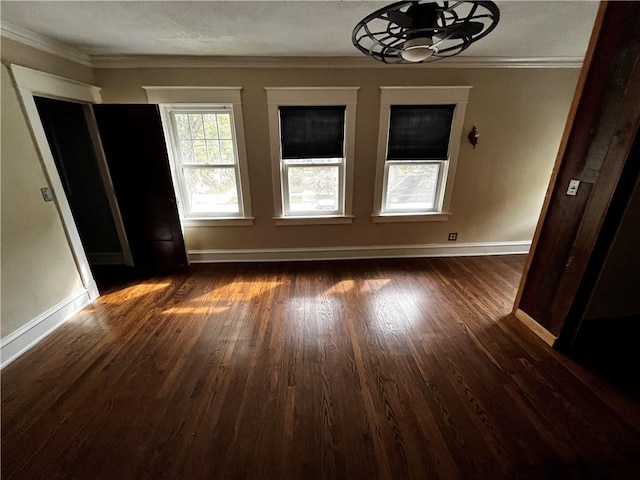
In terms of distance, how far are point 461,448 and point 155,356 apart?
6.85 feet

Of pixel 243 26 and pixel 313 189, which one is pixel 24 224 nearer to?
pixel 243 26

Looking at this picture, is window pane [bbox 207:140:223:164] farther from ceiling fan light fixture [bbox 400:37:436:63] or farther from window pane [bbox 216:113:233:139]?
ceiling fan light fixture [bbox 400:37:436:63]

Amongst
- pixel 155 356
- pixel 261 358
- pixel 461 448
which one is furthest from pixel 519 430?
pixel 155 356

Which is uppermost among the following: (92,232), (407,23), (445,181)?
(407,23)

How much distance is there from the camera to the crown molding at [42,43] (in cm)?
191

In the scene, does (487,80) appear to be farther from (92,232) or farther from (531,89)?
(92,232)

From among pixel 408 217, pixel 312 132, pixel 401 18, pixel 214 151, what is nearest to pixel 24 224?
pixel 214 151

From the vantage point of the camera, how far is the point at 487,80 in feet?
9.54

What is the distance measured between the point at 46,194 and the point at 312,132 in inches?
101

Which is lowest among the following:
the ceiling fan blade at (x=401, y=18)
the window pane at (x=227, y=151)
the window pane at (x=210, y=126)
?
the window pane at (x=227, y=151)

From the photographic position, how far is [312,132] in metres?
3.00

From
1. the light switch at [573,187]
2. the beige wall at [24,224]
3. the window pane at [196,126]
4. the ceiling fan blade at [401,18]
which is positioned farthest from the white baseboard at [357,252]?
the ceiling fan blade at [401,18]

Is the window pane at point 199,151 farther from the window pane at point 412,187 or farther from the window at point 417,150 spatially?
the window pane at point 412,187

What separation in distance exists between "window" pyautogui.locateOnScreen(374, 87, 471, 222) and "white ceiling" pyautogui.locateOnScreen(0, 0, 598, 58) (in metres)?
0.58
